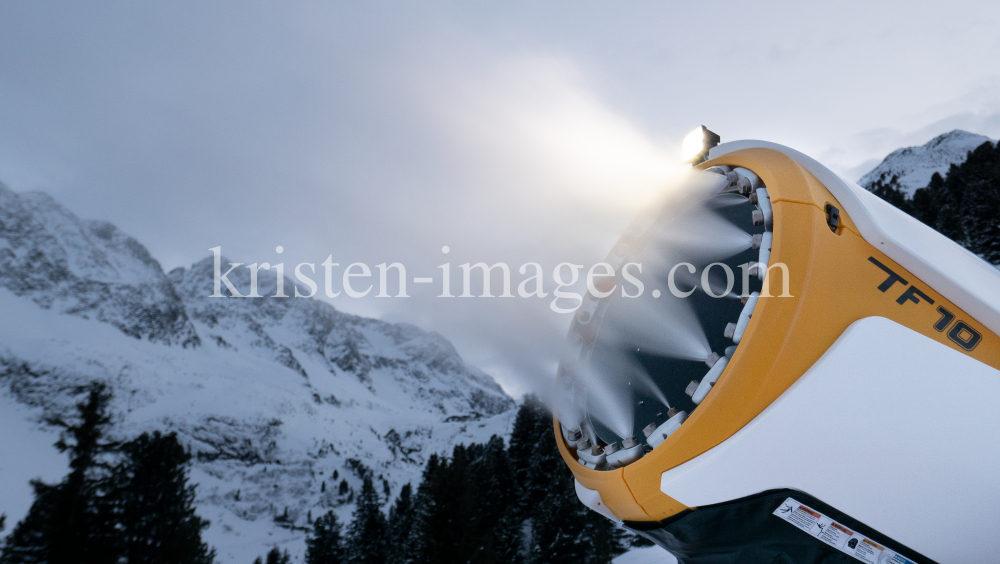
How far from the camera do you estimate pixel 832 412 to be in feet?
7.36

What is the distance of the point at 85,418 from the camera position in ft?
56.9

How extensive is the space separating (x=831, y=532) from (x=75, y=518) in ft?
66.6

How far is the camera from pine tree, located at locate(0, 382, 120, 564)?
47.9 feet

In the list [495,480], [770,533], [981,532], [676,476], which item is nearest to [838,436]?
[770,533]

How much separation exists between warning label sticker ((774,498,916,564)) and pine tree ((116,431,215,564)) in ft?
70.3

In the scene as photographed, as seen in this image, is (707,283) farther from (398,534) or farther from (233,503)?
(233,503)

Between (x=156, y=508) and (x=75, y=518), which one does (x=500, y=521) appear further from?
(x=75, y=518)

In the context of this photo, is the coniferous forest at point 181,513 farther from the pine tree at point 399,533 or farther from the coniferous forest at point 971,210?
the coniferous forest at point 971,210

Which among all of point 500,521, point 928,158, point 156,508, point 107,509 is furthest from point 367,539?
point 928,158

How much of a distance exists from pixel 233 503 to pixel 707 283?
166 meters

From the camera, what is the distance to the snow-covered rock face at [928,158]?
344 ft

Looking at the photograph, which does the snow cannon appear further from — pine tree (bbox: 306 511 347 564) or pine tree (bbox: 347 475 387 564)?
pine tree (bbox: 306 511 347 564)

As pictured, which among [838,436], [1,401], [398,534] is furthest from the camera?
[1,401]

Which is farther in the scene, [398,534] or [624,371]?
[398,534]
